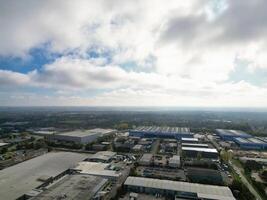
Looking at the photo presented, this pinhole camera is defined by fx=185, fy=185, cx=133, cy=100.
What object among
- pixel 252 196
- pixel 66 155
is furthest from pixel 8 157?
pixel 252 196

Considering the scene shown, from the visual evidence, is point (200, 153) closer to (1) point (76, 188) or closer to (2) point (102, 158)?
(2) point (102, 158)

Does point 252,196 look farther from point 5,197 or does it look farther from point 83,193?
point 5,197

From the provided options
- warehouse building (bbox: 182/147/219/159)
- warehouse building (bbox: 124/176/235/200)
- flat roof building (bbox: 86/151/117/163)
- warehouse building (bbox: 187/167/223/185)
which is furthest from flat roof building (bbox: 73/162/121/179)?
warehouse building (bbox: 182/147/219/159)

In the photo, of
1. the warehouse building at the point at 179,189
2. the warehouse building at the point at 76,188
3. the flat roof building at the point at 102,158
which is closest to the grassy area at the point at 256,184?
the warehouse building at the point at 179,189

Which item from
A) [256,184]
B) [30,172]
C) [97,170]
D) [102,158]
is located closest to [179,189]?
[256,184]

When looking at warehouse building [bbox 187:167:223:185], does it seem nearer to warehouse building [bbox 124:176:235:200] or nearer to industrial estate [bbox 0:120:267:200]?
industrial estate [bbox 0:120:267:200]
